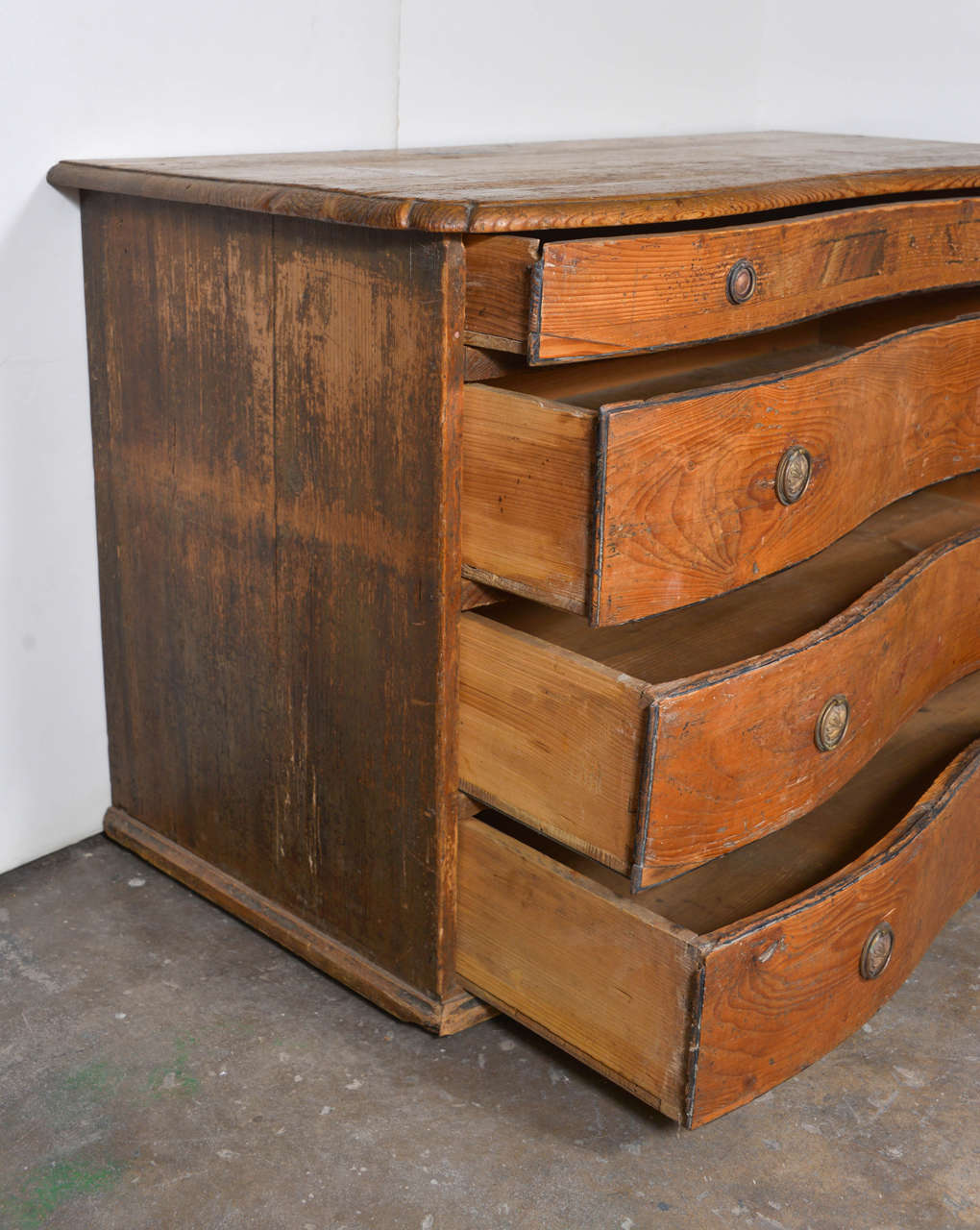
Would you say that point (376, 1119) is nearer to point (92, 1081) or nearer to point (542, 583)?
point (92, 1081)

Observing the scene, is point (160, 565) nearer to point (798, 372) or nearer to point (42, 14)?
point (42, 14)

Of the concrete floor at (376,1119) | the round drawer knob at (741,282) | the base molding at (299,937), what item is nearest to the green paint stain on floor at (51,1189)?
the concrete floor at (376,1119)

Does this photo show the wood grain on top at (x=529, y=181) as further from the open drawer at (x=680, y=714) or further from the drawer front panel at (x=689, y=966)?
the drawer front panel at (x=689, y=966)

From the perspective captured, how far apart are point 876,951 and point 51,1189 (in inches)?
28.5

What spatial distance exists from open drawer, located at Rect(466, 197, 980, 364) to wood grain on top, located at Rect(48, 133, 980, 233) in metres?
0.03

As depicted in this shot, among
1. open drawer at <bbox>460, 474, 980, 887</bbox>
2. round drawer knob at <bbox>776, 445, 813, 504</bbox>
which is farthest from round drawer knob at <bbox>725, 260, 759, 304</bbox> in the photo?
open drawer at <bbox>460, 474, 980, 887</bbox>

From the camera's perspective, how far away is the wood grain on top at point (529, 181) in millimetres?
988

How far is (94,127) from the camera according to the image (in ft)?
4.57

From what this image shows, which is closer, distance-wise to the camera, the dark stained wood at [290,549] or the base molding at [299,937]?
the dark stained wood at [290,549]

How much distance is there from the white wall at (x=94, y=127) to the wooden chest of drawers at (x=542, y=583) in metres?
0.04

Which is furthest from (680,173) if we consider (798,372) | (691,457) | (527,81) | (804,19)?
(804,19)

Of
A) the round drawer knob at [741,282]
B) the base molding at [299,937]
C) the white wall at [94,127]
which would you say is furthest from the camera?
the white wall at [94,127]

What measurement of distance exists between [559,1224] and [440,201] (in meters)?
0.79

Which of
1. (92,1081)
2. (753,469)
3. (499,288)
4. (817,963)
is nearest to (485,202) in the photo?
(499,288)
